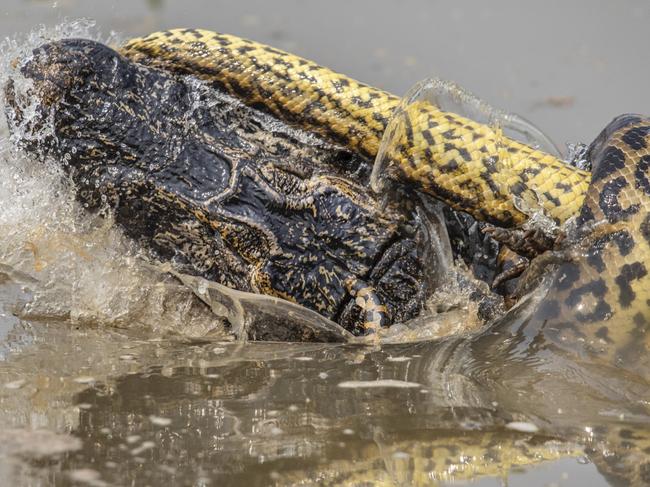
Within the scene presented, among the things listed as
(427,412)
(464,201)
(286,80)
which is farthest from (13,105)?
(427,412)

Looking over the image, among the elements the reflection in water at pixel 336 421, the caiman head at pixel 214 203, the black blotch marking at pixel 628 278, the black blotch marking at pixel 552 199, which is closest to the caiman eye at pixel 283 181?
the caiman head at pixel 214 203

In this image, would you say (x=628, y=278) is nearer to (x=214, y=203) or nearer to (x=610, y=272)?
(x=610, y=272)

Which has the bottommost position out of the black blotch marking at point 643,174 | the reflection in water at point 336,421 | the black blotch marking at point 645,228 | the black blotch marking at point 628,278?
the reflection in water at point 336,421

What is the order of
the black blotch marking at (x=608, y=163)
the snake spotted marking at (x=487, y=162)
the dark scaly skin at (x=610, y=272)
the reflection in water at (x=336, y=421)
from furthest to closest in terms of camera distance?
the black blotch marking at (x=608, y=163)
the snake spotted marking at (x=487, y=162)
the dark scaly skin at (x=610, y=272)
the reflection in water at (x=336, y=421)

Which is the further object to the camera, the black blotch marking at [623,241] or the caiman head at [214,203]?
the caiman head at [214,203]

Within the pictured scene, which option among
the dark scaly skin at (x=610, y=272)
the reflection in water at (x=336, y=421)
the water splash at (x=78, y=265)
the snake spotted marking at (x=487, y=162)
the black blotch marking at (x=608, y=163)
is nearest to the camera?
the reflection in water at (x=336, y=421)

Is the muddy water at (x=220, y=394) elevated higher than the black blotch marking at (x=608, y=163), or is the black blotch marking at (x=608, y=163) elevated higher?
the black blotch marking at (x=608, y=163)

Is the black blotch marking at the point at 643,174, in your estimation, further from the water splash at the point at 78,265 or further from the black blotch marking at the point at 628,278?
the water splash at the point at 78,265

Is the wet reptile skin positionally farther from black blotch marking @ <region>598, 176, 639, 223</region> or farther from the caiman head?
the caiman head
